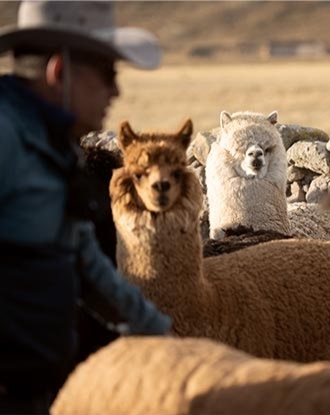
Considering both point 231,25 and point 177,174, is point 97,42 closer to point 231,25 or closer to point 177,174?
point 177,174

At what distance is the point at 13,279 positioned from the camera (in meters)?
3.66

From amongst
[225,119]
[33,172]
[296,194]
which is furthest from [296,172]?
[33,172]

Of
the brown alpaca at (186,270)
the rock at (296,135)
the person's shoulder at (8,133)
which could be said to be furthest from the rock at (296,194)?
the person's shoulder at (8,133)

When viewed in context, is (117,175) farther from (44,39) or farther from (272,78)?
(272,78)

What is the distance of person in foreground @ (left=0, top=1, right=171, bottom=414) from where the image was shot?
3.67m

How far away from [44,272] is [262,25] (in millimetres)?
103594

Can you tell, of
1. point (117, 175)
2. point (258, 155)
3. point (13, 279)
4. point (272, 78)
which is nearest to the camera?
point (13, 279)

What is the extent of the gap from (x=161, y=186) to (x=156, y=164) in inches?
6.6

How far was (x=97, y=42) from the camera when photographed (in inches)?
149

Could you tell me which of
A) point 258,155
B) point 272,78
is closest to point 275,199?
point 258,155

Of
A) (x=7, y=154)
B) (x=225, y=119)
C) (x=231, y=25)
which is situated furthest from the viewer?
(x=231, y=25)

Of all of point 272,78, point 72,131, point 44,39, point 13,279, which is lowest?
→ point 13,279

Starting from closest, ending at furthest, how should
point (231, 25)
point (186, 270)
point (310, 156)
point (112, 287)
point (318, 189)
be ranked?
point (112, 287)
point (186, 270)
point (318, 189)
point (310, 156)
point (231, 25)

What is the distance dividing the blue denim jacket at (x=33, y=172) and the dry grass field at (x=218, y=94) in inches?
1021
